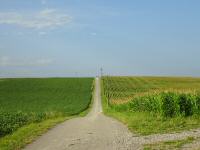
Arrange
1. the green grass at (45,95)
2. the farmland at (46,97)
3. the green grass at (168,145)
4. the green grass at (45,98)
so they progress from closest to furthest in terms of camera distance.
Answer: the green grass at (168,145) < the green grass at (45,98) < the farmland at (46,97) < the green grass at (45,95)

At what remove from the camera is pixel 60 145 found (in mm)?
18953

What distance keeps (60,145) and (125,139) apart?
3.14 m

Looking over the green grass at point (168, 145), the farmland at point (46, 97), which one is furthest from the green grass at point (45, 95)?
the green grass at point (168, 145)

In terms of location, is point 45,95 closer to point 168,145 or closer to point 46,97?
point 46,97

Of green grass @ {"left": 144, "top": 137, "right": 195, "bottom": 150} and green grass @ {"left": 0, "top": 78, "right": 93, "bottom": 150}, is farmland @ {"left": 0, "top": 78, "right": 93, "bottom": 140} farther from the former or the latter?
green grass @ {"left": 144, "top": 137, "right": 195, "bottom": 150}

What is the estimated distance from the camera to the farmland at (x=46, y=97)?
62900 mm

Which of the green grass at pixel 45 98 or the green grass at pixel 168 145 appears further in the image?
the green grass at pixel 45 98

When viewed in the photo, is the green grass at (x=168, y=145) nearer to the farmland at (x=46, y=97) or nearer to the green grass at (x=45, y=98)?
the green grass at (x=45, y=98)

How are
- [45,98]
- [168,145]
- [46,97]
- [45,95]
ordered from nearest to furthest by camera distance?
[168,145] → [45,98] → [46,97] → [45,95]

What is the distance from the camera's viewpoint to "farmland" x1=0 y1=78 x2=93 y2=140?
206 ft

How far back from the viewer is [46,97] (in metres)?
83.1

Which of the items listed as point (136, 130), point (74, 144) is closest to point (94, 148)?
point (74, 144)

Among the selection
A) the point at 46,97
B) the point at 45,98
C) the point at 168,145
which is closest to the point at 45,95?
the point at 46,97

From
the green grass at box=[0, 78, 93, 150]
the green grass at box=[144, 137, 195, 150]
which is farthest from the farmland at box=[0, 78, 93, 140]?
the green grass at box=[144, 137, 195, 150]
